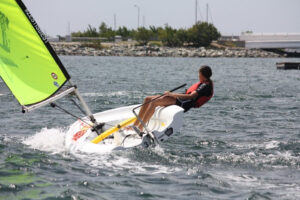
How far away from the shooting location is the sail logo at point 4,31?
10.1 m

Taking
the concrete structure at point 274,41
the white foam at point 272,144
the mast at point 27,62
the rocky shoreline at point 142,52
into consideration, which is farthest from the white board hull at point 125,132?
the concrete structure at point 274,41

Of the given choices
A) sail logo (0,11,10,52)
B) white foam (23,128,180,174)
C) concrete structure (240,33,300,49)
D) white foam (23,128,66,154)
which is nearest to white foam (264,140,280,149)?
white foam (23,128,180,174)

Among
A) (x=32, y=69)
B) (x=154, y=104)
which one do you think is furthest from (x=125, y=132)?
(x=32, y=69)

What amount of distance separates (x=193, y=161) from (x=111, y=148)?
61.6 inches

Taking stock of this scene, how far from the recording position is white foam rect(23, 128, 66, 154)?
11398 millimetres

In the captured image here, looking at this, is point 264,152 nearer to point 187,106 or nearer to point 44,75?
point 187,106

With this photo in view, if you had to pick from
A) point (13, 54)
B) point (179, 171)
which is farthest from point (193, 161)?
point (13, 54)

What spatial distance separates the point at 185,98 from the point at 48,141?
313 cm

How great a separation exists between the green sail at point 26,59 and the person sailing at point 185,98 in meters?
1.70

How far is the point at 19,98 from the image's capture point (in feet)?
35.0

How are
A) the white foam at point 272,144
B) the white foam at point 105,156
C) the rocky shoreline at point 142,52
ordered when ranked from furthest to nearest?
the rocky shoreline at point 142,52, the white foam at point 272,144, the white foam at point 105,156

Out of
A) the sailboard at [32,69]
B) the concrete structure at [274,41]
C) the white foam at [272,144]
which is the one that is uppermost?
the sailboard at [32,69]

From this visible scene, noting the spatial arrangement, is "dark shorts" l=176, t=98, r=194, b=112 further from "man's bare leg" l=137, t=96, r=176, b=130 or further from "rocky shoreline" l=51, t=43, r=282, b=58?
"rocky shoreline" l=51, t=43, r=282, b=58

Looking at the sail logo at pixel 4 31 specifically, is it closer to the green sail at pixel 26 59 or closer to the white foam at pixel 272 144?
the green sail at pixel 26 59
